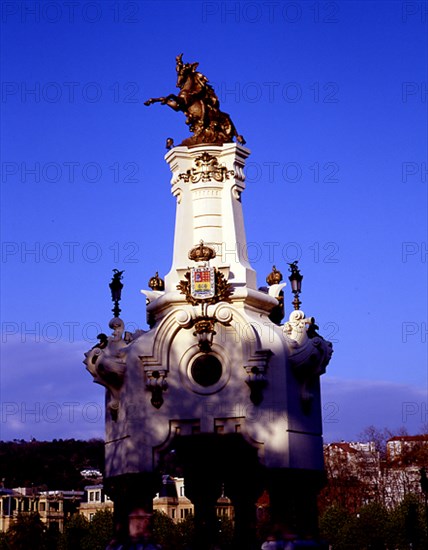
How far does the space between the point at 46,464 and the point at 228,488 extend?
106m

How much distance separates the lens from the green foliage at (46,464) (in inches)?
4769

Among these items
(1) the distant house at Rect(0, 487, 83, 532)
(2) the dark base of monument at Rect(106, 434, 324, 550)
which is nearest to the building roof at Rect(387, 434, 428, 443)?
(1) the distant house at Rect(0, 487, 83, 532)

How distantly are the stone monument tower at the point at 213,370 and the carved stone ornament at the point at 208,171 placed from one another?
0.10 feet

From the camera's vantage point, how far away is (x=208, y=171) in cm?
2469

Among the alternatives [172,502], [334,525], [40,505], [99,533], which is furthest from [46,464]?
[334,525]

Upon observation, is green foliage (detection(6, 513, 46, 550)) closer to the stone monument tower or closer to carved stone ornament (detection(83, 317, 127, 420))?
carved stone ornament (detection(83, 317, 127, 420))

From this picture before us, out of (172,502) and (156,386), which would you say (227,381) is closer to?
(156,386)

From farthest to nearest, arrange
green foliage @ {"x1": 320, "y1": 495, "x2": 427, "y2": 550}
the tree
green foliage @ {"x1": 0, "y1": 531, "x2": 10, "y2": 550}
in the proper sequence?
1. green foliage @ {"x1": 0, "y1": 531, "x2": 10, "y2": 550}
2. the tree
3. green foliage @ {"x1": 320, "y1": 495, "x2": 427, "y2": 550}

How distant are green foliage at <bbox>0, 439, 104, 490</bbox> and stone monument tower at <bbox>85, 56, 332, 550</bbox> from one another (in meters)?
93.9

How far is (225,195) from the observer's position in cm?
2467

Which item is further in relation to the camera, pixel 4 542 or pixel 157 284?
pixel 4 542

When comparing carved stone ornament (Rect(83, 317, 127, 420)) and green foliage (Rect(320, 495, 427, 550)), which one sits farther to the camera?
green foliage (Rect(320, 495, 427, 550))

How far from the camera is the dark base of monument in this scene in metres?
22.2

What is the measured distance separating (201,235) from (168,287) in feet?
5.12
